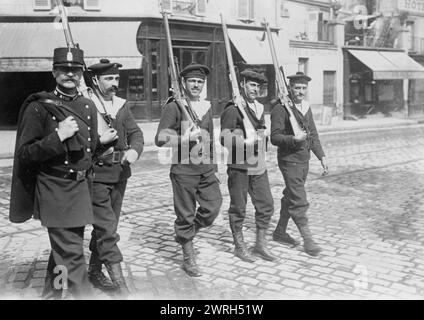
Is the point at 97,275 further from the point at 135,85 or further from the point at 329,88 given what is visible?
the point at 329,88

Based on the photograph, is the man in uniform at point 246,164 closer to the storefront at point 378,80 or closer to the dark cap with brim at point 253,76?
the dark cap with brim at point 253,76

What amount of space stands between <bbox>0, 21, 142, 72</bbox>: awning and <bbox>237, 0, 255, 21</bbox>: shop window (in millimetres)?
6009

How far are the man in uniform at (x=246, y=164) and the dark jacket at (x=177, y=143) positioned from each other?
378 mm

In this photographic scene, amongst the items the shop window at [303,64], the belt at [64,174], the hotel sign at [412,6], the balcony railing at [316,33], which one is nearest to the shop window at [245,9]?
the balcony railing at [316,33]

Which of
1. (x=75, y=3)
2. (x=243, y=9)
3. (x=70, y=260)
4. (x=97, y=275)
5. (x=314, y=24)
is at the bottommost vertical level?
(x=97, y=275)

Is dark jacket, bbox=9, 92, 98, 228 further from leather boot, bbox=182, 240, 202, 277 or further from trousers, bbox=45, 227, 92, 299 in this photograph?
leather boot, bbox=182, 240, 202, 277

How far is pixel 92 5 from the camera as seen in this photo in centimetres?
1889

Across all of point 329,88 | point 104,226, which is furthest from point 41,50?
point 329,88

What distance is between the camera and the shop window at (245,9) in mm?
23016

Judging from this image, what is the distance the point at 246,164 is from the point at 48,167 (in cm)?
219

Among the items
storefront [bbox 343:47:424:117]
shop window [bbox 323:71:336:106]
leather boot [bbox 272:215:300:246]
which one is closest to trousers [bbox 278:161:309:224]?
leather boot [bbox 272:215:300:246]
